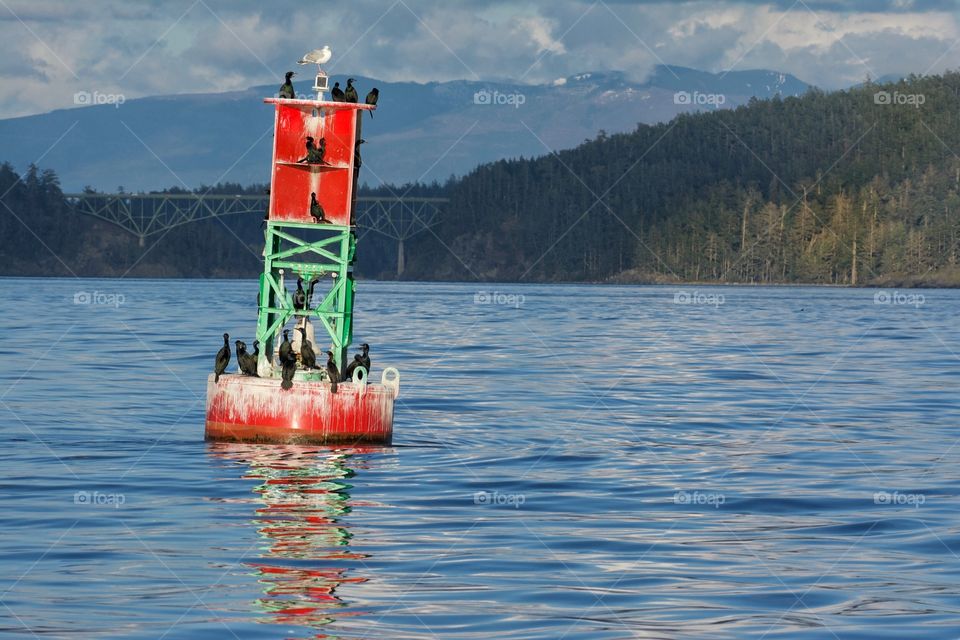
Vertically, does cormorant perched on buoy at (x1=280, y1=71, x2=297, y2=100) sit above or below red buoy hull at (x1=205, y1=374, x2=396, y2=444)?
above

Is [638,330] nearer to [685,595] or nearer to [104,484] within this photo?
[104,484]

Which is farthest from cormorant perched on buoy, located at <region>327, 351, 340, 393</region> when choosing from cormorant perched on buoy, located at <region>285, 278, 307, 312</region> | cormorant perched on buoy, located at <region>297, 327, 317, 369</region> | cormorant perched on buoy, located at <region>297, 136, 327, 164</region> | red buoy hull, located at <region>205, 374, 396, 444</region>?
cormorant perched on buoy, located at <region>297, 136, 327, 164</region>

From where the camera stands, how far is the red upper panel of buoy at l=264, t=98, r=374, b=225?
110 feet

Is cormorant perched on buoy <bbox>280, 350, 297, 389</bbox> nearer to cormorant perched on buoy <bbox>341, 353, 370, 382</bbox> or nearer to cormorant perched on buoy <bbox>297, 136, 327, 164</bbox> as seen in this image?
cormorant perched on buoy <bbox>341, 353, 370, 382</bbox>

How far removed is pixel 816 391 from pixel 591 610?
34570 mm

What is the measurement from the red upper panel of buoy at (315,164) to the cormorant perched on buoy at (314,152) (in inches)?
2.2

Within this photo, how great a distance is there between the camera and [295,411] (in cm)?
3216

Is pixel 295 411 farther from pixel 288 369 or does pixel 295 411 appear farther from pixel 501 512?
pixel 501 512

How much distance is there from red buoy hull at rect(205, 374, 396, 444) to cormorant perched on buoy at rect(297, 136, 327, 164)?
4.77m

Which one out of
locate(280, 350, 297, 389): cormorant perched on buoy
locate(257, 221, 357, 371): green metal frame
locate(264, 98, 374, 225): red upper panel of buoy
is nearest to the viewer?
locate(280, 350, 297, 389): cormorant perched on buoy

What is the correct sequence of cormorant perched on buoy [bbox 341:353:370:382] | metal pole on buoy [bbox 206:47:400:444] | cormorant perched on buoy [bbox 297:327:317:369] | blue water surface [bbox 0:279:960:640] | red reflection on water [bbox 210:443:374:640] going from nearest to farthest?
blue water surface [bbox 0:279:960:640] → red reflection on water [bbox 210:443:374:640] → metal pole on buoy [bbox 206:47:400:444] → cormorant perched on buoy [bbox 341:353:370:382] → cormorant perched on buoy [bbox 297:327:317:369]

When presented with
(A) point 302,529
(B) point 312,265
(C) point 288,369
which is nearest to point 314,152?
(B) point 312,265

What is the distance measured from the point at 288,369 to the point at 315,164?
4.76 m

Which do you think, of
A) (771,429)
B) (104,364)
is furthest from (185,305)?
(771,429)
